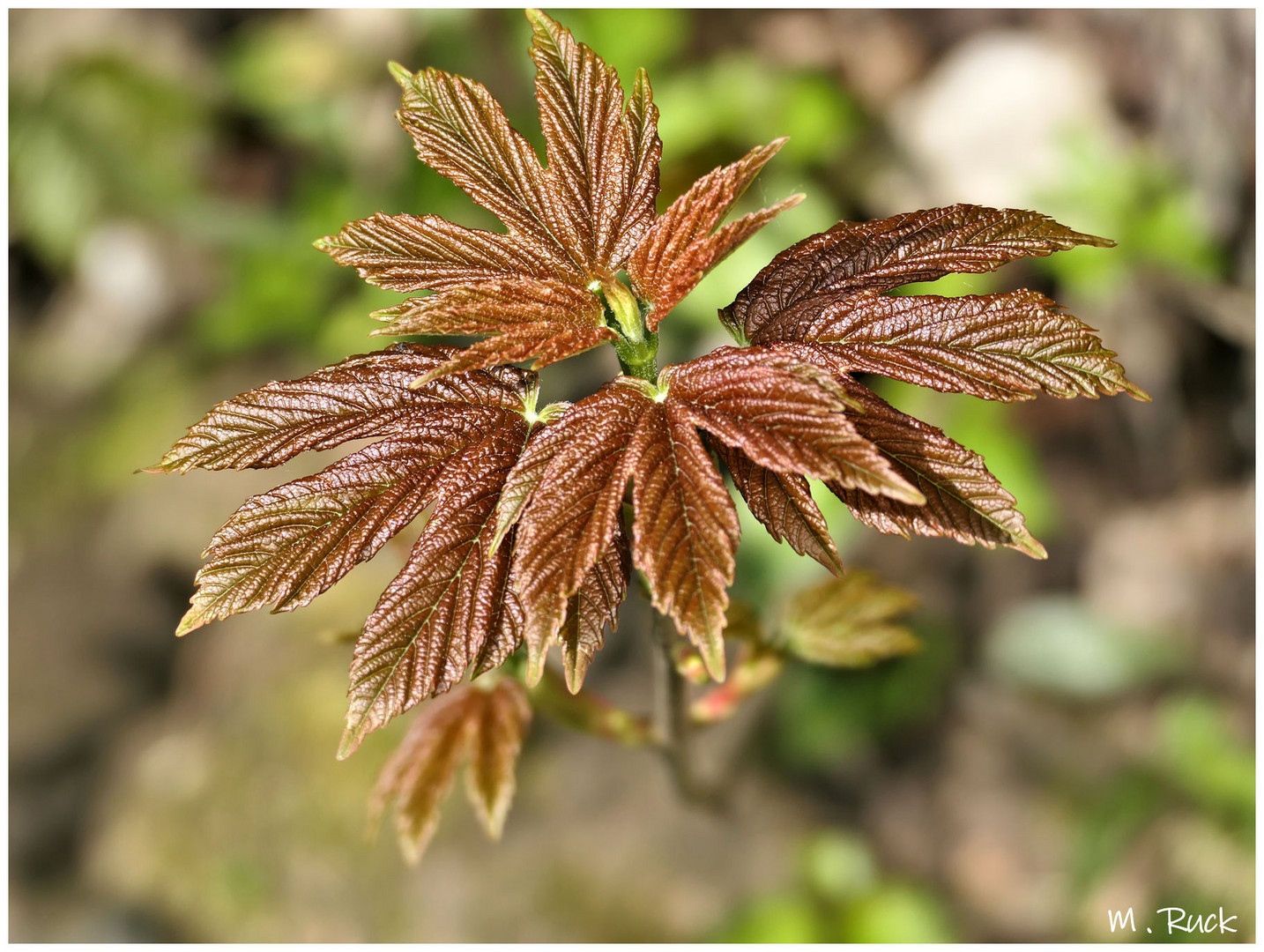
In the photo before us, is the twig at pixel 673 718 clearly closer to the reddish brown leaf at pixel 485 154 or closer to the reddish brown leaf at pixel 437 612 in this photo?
the reddish brown leaf at pixel 437 612

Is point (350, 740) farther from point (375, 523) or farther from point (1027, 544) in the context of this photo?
point (1027, 544)

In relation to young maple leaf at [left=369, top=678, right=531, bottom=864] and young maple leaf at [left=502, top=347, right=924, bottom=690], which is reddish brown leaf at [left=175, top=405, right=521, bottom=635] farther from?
young maple leaf at [left=369, top=678, right=531, bottom=864]

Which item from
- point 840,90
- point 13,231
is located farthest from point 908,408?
point 13,231

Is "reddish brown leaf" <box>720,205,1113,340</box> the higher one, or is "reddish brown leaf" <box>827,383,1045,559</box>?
"reddish brown leaf" <box>720,205,1113,340</box>

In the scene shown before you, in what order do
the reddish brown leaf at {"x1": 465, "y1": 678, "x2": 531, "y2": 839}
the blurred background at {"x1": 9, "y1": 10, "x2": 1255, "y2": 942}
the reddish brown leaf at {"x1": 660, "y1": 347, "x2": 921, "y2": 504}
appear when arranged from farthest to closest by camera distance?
the blurred background at {"x1": 9, "y1": 10, "x2": 1255, "y2": 942} → the reddish brown leaf at {"x1": 465, "y1": 678, "x2": 531, "y2": 839} → the reddish brown leaf at {"x1": 660, "y1": 347, "x2": 921, "y2": 504}

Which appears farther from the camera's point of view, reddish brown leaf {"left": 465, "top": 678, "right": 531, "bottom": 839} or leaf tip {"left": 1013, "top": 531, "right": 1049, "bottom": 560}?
reddish brown leaf {"left": 465, "top": 678, "right": 531, "bottom": 839}

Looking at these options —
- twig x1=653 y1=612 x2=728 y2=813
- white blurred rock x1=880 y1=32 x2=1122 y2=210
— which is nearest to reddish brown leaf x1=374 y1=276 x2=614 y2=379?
twig x1=653 y1=612 x2=728 y2=813

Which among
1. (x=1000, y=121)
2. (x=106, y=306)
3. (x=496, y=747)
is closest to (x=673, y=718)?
(x=496, y=747)

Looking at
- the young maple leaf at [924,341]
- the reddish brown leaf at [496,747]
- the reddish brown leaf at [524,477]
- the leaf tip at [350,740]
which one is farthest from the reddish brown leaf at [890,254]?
the reddish brown leaf at [496,747]

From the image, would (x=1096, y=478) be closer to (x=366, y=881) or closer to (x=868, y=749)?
(x=868, y=749)
